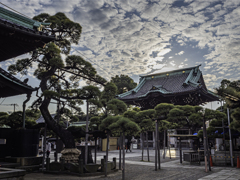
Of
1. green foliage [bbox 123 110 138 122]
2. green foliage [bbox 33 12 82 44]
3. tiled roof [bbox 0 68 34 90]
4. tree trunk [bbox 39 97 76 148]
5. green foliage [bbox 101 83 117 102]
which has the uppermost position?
green foliage [bbox 33 12 82 44]

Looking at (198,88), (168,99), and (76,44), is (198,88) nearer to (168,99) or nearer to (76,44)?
(168,99)

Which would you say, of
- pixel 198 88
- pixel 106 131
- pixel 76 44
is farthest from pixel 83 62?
pixel 198 88

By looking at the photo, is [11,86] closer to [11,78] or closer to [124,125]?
[11,78]

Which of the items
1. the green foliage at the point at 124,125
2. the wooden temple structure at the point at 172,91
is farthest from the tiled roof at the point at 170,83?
the green foliage at the point at 124,125

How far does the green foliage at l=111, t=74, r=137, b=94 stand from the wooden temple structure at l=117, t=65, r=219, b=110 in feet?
25.2

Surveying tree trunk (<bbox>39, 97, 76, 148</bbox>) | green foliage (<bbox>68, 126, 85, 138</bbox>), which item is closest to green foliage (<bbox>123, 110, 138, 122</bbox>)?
green foliage (<bbox>68, 126, 85, 138</bbox>)

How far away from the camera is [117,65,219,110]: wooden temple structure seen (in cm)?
3309

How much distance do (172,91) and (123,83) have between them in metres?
18.4

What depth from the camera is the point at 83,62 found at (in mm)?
15633

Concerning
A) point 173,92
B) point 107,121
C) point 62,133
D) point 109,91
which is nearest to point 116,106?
point 109,91

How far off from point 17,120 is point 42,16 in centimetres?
837

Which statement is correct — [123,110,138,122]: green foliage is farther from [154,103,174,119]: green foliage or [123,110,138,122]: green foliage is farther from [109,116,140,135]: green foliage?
[109,116,140,135]: green foliage

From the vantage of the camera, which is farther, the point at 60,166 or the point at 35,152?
the point at 35,152

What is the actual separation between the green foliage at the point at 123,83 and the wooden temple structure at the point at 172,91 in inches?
303
